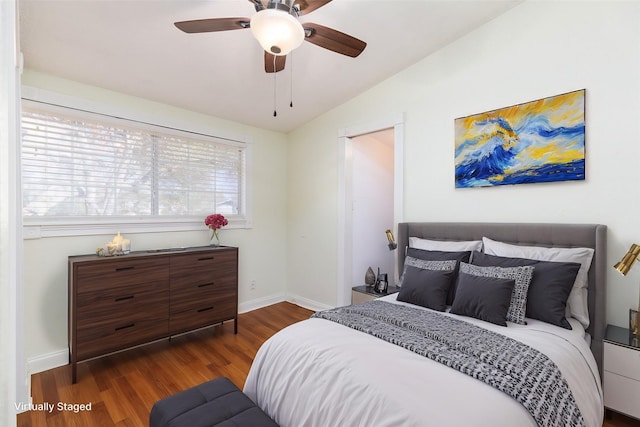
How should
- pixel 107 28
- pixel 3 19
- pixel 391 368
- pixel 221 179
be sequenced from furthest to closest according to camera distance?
pixel 221 179 → pixel 107 28 → pixel 391 368 → pixel 3 19

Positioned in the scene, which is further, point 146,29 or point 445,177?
point 445,177

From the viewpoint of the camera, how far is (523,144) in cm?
245

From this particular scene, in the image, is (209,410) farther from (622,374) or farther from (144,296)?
(622,374)

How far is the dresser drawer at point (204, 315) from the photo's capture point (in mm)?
2924

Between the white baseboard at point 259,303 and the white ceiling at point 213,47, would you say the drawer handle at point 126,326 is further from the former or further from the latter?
the white ceiling at point 213,47

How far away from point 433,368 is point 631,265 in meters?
1.57

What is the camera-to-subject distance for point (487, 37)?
2.67 meters

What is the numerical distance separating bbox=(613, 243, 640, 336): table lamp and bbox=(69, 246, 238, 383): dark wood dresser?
3.19 meters

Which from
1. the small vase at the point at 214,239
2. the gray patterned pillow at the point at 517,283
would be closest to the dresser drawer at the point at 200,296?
the small vase at the point at 214,239

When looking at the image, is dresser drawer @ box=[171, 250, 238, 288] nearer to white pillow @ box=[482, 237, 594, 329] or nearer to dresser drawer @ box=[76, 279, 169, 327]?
dresser drawer @ box=[76, 279, 169, 327]

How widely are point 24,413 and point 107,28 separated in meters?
2.69

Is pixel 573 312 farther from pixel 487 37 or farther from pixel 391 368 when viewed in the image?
pixel 487 37

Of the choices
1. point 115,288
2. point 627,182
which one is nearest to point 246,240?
point 115,288

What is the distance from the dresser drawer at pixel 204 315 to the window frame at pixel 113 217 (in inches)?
35.8
